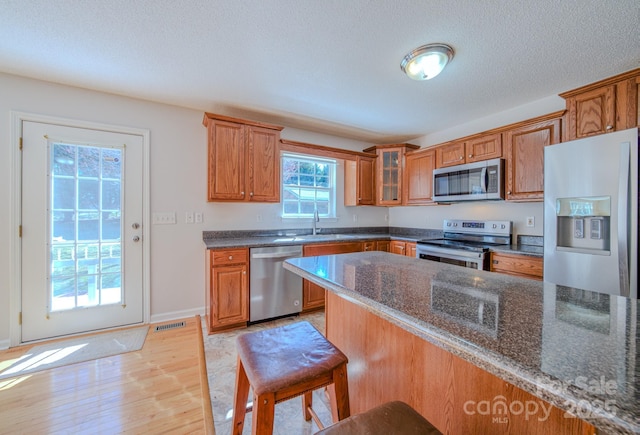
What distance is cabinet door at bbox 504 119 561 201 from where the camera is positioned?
2449 mm

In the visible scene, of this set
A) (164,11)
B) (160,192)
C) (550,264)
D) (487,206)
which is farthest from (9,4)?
(487,206)

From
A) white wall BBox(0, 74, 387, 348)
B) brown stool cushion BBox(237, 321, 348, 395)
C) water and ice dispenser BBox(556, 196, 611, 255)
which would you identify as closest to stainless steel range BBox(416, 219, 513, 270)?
water and ice dispenser BBox(556, 196, 611, 255)

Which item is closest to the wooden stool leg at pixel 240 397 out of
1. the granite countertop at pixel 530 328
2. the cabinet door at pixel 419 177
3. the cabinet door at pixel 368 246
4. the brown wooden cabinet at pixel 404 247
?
the granite countertop at pixel 530 328

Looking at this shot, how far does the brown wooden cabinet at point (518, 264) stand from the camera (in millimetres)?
2262

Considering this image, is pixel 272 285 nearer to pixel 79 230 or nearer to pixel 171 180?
pixel 171 180

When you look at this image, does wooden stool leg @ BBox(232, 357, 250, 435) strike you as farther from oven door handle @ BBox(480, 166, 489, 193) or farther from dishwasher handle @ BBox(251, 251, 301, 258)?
oven door handle @ BBox(480, 166, 489, 193)

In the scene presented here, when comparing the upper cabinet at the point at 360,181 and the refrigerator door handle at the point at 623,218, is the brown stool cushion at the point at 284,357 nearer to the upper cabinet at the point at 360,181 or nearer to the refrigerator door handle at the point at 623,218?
the refrigerator door handle at the point at 623,218

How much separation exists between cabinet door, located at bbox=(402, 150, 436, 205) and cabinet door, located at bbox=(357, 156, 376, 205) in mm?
468

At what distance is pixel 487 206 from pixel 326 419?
2.95 metres

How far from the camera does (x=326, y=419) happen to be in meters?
1.53

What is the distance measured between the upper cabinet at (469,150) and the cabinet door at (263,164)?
2.11 m

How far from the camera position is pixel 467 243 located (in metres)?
2.96

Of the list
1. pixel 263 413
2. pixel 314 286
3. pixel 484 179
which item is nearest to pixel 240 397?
pixel 263 413

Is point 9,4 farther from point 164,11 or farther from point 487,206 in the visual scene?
point 487,206
